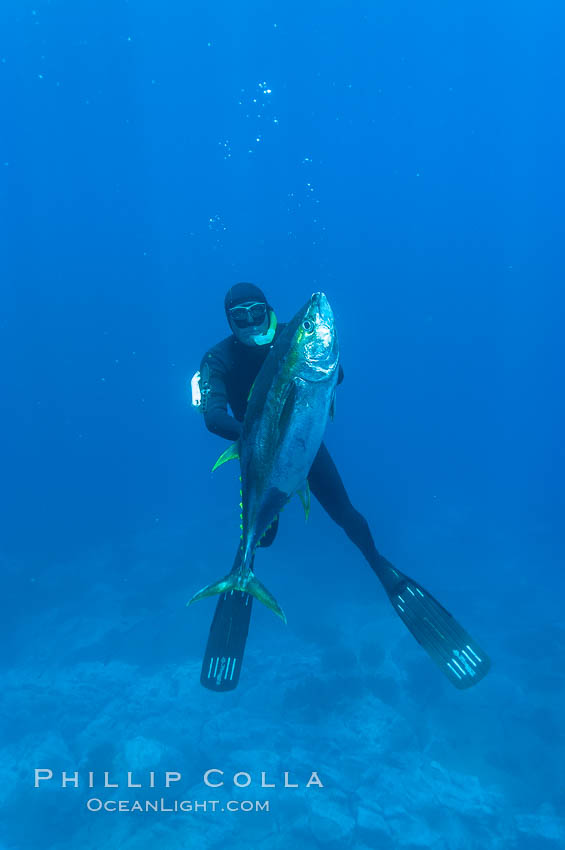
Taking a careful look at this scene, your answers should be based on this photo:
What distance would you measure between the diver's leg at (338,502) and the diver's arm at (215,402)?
128cm

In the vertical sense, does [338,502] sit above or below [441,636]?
above

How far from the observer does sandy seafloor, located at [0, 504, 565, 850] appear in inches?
284

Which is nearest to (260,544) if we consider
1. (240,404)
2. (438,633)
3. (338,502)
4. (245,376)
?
(338,502)

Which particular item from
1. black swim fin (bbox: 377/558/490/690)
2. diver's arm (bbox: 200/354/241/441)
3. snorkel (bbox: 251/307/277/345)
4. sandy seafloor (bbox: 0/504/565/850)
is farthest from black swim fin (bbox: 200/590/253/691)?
sandy seafloor (bbox: 0/504/565/850)

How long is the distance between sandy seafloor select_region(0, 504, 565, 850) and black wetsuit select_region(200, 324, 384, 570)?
570cm

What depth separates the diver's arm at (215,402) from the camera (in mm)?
2709

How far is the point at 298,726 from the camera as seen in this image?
29.5 ft

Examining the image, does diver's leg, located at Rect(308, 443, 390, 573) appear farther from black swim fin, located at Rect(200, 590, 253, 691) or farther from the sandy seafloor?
the sandy seafloor

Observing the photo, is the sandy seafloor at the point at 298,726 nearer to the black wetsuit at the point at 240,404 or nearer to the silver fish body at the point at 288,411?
the black wetsuit at the point at 240,404

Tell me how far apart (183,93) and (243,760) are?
52124 mm

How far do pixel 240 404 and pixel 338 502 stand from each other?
→ 126 cm

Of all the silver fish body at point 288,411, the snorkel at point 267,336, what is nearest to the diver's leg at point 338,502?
the snorkel at point 267,336

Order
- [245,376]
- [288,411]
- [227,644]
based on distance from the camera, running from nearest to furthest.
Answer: [288,411] → [245,376] → [227,644]

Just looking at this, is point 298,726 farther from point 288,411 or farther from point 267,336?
point 288,411
